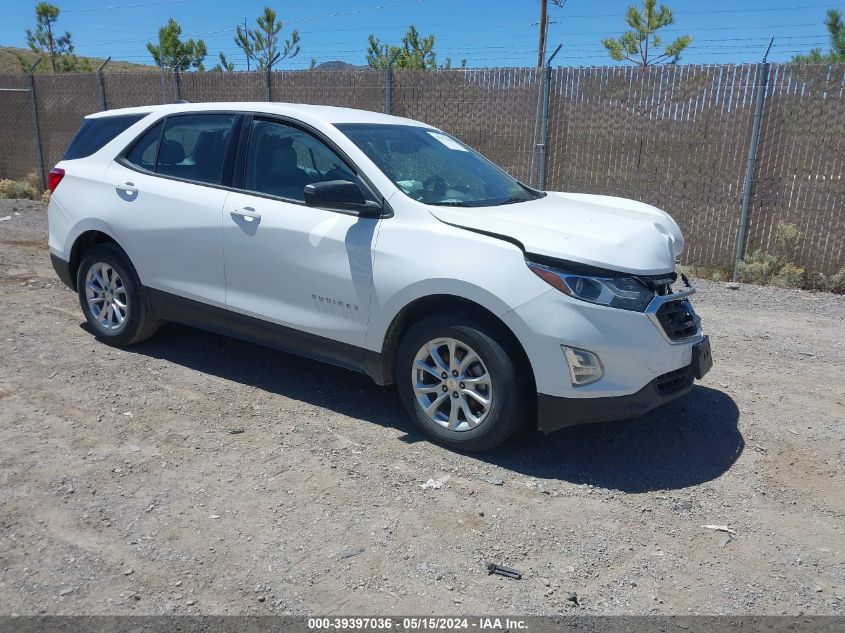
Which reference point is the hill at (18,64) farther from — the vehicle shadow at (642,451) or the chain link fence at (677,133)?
the vehicle shadow at (642,451)

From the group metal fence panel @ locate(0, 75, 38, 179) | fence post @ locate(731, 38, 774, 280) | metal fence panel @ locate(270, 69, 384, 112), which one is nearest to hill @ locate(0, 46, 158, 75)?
metal fence panel @ locate(0, 75, 38, 179)

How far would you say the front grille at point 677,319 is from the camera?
3.96 m

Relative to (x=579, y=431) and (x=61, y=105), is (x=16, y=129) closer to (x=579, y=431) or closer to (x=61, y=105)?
(x=61, y=105)

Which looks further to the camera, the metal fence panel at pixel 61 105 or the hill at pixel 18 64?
the hill at pixel 18 64

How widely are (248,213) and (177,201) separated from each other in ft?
2.31

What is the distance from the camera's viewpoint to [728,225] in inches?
371

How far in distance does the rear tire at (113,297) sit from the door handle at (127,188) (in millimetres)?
440

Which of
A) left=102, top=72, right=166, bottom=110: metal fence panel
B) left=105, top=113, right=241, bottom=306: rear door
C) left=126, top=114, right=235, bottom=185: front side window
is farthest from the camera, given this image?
left=102, top=72, right=166, bottom=110: metal fence panel

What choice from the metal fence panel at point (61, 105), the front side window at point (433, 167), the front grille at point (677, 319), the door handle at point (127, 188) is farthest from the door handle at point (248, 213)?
the metal fence panel at point (61, 105)

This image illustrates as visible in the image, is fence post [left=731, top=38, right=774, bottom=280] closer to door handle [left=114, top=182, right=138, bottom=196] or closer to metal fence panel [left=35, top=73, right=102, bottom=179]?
door handle [left=114, top=182, right=138, bottom=196]

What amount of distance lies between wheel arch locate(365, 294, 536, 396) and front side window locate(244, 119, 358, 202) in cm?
93

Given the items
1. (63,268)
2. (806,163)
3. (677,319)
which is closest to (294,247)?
(677,319)

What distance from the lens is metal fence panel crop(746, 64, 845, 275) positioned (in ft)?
28.6

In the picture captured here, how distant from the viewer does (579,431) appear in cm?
466
